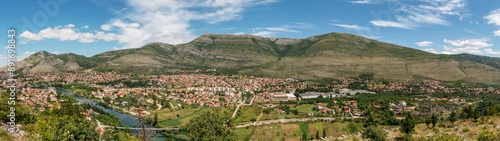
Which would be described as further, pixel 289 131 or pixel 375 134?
pixel 289 131

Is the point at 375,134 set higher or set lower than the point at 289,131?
higher

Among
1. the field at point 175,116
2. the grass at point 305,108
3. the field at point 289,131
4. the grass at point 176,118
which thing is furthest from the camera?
the grass at point 305,108

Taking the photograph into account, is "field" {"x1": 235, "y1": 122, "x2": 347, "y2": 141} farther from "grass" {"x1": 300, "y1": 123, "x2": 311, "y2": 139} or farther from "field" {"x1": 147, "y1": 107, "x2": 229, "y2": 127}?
"field" {"x1": 147, "y1": 107, "x2": 229, "y2": 127}

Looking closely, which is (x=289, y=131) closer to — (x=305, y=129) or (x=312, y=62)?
(x=305, y=129)

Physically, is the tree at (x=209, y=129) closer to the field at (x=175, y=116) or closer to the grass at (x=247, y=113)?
the grass at (x=247, y=113)

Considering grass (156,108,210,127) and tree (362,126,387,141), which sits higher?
tree (362,126,387,141)

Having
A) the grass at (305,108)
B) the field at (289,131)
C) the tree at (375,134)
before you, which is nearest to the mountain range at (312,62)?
the grass at (305,108)

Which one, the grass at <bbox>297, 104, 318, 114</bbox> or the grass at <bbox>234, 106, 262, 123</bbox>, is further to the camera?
the grass at <bbox>297, 104, 318, 114</bbox>

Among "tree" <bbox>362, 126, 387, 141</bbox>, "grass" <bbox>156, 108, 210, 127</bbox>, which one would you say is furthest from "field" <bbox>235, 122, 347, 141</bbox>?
"tree" <bbox>362, 126, 387, 141</bbox>

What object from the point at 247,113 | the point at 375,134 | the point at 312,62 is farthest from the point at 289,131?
the point at 312,62
